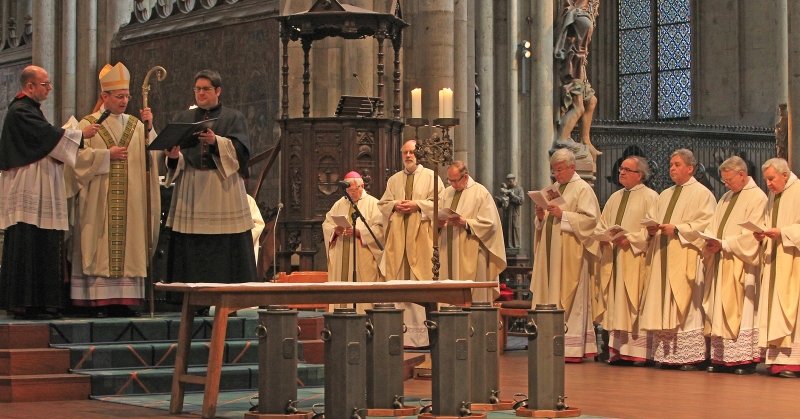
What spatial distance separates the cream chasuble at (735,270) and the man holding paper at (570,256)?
1197mm

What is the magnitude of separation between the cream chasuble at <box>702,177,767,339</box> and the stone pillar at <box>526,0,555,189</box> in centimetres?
744

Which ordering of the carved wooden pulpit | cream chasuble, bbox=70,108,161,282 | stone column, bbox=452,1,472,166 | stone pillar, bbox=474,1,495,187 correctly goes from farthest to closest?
stone pillar, bbox=474,1,495,187
stone column, bbox=452,1,472,166
the carved wooden pulpit
cream chasuble, bbox=70,108,161,282

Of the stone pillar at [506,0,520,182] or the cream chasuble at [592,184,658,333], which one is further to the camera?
the stone pillar at [506,0,520,182]

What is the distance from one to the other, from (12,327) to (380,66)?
6.21 m

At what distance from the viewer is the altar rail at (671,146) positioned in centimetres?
2227

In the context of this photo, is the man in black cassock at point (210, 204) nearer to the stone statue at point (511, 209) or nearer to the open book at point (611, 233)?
the open book at point (611, 233)

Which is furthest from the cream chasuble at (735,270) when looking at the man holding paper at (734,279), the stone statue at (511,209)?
the stone statue at (511,209)

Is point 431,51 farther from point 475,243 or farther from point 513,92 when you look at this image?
point 475,243

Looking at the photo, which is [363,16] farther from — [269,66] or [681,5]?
[681,5]

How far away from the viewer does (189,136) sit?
9.45 m

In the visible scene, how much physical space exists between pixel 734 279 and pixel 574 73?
854cm

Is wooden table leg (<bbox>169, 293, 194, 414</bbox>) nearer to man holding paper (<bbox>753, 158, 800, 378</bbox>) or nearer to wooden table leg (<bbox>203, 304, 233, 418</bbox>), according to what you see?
wooden table leg (<bbox>203, 304, 233, 418</bbox>)

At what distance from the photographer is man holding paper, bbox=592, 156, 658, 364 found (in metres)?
12.9

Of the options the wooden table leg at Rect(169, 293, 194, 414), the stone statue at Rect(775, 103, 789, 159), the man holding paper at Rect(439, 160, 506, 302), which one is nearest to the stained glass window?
the stone statue at Rect(775, 103, 789, 159)
